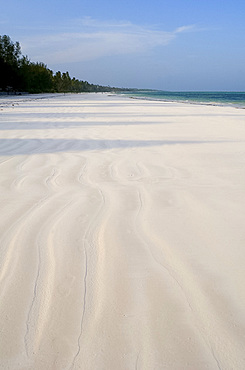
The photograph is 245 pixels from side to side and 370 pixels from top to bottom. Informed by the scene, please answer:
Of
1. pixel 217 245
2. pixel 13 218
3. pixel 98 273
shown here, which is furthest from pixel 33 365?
pixel 13 218

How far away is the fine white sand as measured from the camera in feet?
3.96

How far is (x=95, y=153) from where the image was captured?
15.8 ft

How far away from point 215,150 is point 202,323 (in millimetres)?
4043

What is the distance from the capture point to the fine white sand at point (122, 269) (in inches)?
47.6

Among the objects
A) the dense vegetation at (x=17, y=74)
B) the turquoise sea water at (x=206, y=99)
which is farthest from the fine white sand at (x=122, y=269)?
the dense vegetation at (x=17, y=74)

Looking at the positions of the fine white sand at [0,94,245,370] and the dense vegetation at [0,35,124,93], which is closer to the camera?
the fine white sand at [0,94,245,370]

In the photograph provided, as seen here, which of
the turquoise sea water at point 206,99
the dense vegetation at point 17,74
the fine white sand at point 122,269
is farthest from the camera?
the dense vegetation at point 17,74

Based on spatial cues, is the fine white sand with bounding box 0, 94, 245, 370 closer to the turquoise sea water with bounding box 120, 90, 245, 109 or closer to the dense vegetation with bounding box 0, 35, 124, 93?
the turquoise sea water with bounding box 120, 90, 245, 109

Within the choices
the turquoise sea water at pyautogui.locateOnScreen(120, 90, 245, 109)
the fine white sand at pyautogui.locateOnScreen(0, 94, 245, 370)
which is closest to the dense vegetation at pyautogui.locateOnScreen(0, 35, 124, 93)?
the turquoise sea water at pyautogui.locateOnScreen(120, 90, 245, 109)

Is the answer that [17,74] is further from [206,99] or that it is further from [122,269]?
[122,269]

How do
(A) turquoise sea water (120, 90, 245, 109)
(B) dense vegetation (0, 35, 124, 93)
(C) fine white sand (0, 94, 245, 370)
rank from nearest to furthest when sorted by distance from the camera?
(C) fine white sand (0, 94, 245, 370), (A) turquoise sea water (120, 90, 245, 109), (B) dense vegetation (0, 35, 124, 93)

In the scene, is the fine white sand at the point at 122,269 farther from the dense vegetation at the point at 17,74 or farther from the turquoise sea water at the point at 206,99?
the dense vegetation at the point at 17,74

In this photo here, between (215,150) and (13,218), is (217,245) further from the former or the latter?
(215,150)

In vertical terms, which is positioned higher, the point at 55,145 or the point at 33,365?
the point at 33,365
